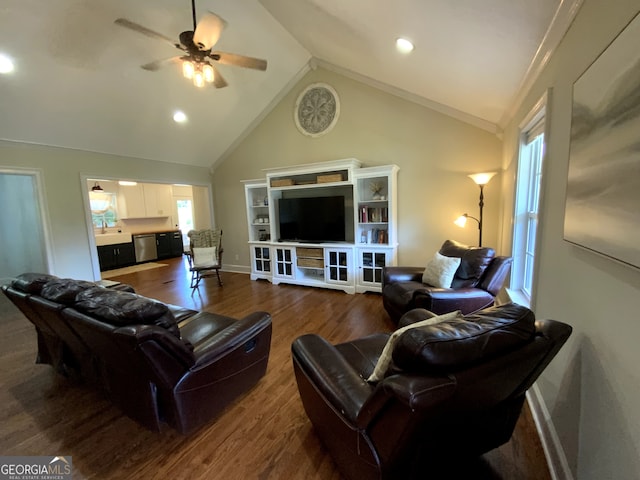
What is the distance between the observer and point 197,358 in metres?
1.55

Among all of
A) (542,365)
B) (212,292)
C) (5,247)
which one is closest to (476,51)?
(542,365)

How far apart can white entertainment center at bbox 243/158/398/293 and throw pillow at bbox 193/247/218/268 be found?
0.87m

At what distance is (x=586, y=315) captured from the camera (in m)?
1.23

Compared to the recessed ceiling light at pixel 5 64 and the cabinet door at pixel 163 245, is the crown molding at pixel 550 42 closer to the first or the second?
the recessed ceiling light at pixel 5 64

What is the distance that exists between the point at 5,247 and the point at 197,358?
6611 millimetres

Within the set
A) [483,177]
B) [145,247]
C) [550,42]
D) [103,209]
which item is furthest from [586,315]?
[103,209]

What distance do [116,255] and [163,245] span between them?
3.99 ft

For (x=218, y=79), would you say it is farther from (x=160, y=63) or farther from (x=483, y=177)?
(x=483, y=177)

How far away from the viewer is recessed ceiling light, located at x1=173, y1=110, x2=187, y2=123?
442 cm

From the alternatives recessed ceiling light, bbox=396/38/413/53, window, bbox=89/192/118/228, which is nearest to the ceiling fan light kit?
recessed ceiling light, bbox=396/38/413/53

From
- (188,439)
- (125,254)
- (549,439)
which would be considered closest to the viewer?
(549,439)

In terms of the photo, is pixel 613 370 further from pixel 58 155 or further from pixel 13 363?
pixel 58 155

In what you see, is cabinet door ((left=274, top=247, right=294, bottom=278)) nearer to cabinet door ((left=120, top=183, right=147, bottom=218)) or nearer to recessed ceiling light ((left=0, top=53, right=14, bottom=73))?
recessed ceiling light ((left=0, top=53, right=14, bottom=73))

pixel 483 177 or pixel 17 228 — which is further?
pixel 17 228
